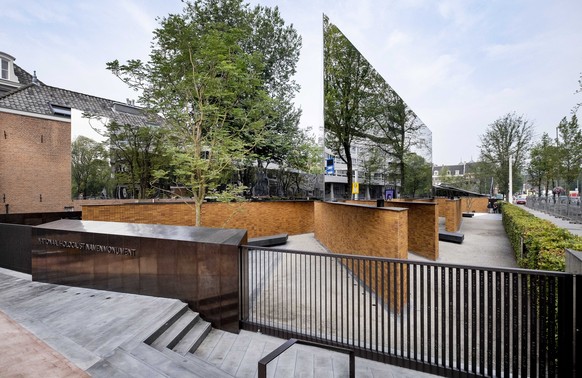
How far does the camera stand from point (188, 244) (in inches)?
228

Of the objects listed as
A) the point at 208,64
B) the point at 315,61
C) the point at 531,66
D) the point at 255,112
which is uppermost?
the point at 531,66

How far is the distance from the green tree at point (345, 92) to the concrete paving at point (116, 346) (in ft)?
31.2

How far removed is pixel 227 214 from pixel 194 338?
37.2 ft

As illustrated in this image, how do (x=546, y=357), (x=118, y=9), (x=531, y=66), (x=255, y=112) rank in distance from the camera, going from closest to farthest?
(x=546, y=357) < (x=255, y=112) < (x=118, y=9) < (x=531, y=66)

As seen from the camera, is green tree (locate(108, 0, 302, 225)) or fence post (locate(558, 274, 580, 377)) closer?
fence post (locate(558, 274, 580, 377))

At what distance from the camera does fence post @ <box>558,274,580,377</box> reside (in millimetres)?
3225

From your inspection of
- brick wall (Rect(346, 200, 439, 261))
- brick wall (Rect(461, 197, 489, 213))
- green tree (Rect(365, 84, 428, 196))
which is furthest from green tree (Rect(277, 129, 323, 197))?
brick wall (Rect(461, 197, 489, 213))

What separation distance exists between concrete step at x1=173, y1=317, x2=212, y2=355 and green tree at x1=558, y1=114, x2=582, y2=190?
35379 mm

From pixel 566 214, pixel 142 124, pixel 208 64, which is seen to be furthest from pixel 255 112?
pixel 566 214

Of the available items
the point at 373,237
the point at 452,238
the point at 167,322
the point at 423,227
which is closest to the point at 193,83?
the point at 373,237

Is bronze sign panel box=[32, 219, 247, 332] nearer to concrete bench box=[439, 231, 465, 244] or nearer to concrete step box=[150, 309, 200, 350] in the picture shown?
concrete step box=[150, 309, 200, 350]

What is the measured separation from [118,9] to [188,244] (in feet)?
54.5

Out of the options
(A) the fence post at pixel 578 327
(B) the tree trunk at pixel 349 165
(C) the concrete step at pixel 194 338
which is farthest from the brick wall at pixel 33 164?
(A) the fence post at pixel 578 327

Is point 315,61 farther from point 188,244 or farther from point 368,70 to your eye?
point 188,244
